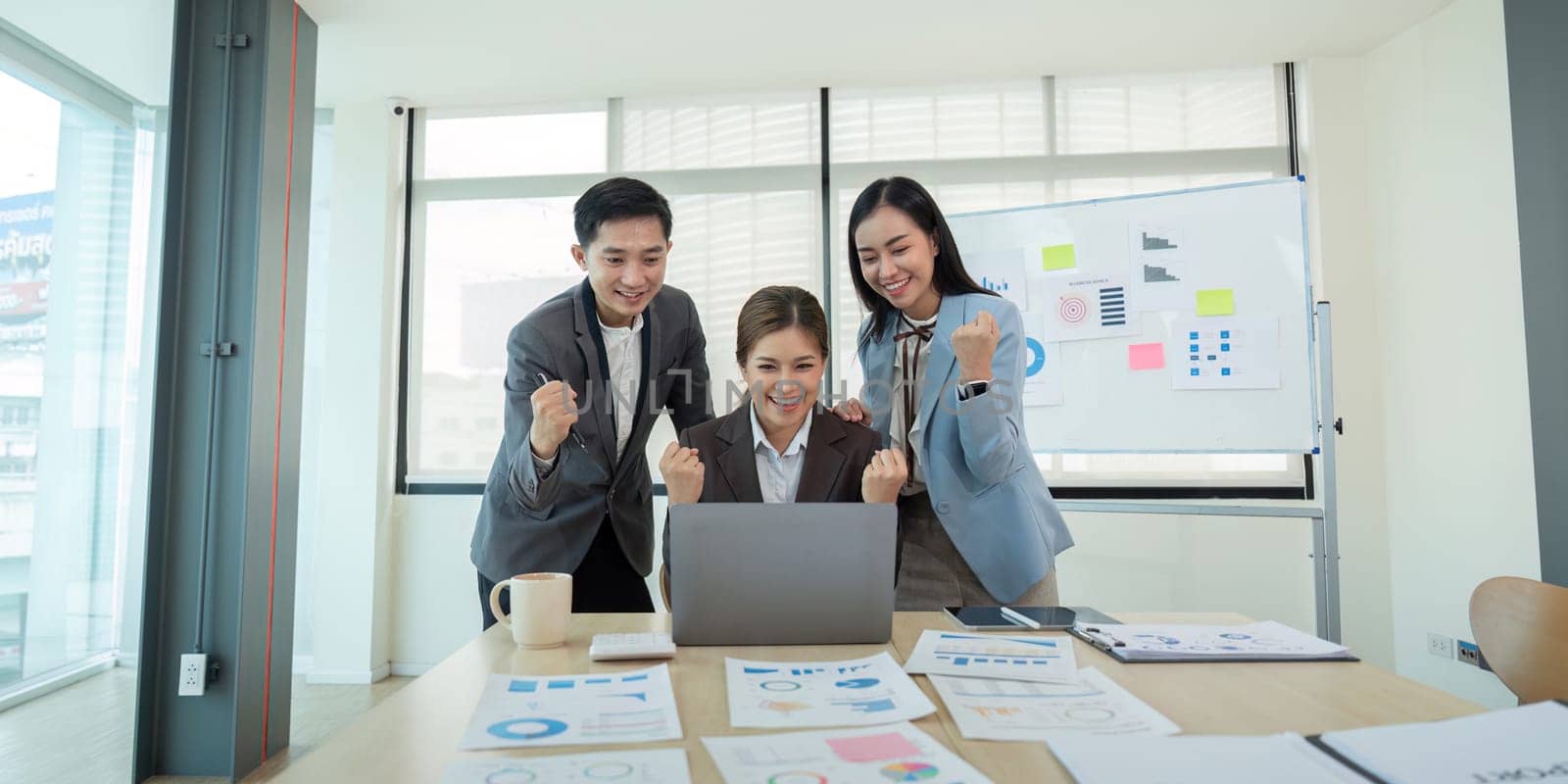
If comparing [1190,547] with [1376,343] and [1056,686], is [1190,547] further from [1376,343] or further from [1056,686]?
[1056,686]

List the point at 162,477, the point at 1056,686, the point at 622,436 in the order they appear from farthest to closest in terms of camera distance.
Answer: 1. the point at 162,477
2. the point at 622,436
3. the point at 1056,686

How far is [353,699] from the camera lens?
3449 mm

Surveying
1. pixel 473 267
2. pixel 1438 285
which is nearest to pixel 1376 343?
pixel 1438 285

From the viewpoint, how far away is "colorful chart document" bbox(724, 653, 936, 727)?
0.82 m

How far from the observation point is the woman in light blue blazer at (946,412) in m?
1.71

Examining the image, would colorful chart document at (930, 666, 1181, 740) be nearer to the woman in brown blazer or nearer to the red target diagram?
the woman in brown blazer

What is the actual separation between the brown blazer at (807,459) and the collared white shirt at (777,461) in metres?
0.02

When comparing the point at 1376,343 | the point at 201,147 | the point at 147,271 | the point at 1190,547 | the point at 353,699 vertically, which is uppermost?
the point at 201,147

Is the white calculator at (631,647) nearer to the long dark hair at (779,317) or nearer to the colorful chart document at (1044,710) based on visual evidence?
the colorful chart document at (1044,710)

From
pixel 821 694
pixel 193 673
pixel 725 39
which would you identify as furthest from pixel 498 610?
pixel 725 39

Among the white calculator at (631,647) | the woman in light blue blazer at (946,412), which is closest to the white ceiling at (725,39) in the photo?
the woman in light blue blazer at (946,412)

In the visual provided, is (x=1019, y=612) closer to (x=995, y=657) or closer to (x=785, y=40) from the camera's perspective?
(x=995, y=657)

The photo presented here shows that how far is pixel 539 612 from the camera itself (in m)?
1.15

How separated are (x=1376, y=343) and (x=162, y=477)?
4383 millimetres
